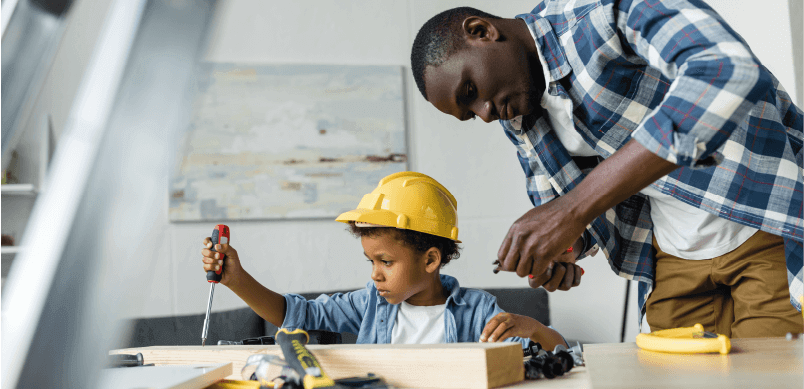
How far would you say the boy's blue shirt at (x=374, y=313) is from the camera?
147 centimetres

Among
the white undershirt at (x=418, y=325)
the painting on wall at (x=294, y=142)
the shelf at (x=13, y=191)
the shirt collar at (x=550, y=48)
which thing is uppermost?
the painting on wall at (x=294, y=142)

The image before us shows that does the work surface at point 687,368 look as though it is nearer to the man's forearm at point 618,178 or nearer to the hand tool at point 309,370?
the hand tool at point 309,370

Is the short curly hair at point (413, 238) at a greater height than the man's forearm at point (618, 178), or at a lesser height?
greater

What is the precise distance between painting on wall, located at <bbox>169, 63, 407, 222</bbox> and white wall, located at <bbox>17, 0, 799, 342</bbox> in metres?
0.07

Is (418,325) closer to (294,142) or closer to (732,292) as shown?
(732,292)

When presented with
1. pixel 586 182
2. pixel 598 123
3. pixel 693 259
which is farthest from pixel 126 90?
pixel 693 259

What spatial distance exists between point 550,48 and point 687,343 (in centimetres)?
59

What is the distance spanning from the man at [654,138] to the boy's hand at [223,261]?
1.94ft

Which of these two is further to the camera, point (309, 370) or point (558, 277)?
point (558, 277)

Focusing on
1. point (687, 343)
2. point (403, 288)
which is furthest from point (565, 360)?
point (403, 288)

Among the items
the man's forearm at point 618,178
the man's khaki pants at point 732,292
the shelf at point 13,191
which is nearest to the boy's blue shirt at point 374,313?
the man's khaki pants at point 732,292

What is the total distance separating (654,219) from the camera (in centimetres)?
123

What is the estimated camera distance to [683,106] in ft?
2.54

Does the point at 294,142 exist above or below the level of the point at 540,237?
above
